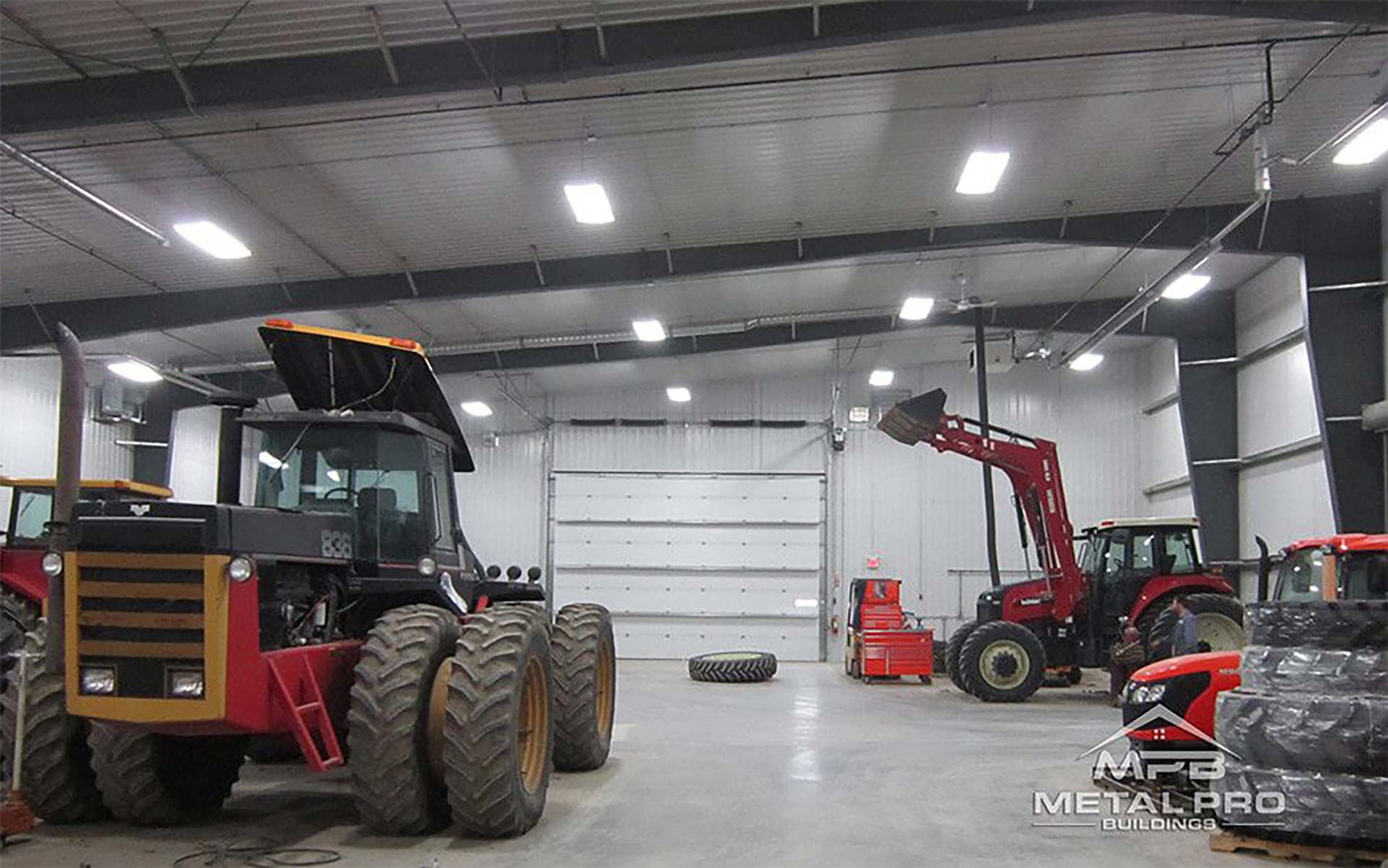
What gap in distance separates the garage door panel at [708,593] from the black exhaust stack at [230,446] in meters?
18.0

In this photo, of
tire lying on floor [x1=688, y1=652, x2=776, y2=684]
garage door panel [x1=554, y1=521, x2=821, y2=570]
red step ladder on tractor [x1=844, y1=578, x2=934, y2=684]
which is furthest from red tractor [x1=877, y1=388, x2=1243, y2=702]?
garage door panel [x1=554, y1=521, x2=821, y2=570]

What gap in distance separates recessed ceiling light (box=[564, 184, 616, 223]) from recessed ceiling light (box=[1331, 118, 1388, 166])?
7775 mm

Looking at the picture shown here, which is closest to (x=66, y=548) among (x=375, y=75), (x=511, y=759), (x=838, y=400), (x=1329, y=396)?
(x=511, y=759)

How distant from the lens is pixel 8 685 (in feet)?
23.9

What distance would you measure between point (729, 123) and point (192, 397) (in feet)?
44.9

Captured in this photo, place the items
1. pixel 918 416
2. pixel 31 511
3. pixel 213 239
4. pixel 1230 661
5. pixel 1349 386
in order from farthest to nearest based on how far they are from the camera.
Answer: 1. pixel 918 416
2. pixel 1349 386
3. pixel 31 511
4. pixel 213 239
5. pixel 1230 661

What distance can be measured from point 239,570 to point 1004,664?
1323 cm

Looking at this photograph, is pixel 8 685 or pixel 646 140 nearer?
pixel 8 685

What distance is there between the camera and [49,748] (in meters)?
6.82

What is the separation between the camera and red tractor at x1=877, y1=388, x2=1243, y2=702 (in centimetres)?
1691

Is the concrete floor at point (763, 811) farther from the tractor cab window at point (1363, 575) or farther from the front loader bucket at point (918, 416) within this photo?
the front loader bucket at point (918, 416)

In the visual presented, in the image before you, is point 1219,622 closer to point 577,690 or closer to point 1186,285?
point 1186,285

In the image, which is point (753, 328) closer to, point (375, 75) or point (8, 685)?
point (375, 75)

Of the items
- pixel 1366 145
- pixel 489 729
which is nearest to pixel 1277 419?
pixel 1366 145
